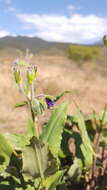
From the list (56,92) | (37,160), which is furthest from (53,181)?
(56,92)

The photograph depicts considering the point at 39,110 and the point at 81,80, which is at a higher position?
the point at 39,110

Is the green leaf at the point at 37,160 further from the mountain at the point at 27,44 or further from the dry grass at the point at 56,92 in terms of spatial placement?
the mountain at the point at 27,44

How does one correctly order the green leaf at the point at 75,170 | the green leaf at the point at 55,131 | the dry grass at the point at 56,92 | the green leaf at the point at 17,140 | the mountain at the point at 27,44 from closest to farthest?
the green leaf at the point at 55,131, the green leaf at the point at 17,140, the green leaf at the point at 75,170, the dry grass at the point at 56,92, the mountain at the point at 27,44

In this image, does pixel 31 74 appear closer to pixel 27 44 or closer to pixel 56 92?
pixel 56 92

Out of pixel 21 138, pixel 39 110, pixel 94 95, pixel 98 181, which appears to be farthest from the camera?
pixel 94 95

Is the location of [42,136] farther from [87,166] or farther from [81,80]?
[81,80]

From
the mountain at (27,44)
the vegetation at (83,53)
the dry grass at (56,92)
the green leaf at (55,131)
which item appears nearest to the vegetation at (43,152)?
the green leaf at (55,131)

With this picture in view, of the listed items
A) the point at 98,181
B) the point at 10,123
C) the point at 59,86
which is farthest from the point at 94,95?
the point at 98,181
